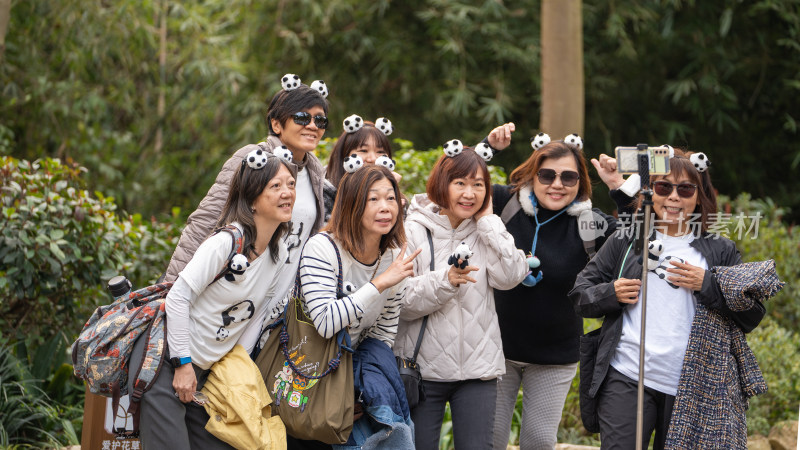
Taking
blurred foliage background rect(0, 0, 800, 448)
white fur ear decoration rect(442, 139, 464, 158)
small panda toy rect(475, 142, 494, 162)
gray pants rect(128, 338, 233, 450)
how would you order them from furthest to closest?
blurred foliage background rect(0, 0, 800, 448)
small panda toy rect(475, 142, 494, 162)
white fur ear decoration rect(442, 139, 464, 158)
gray pants rect(128, 338, 233, 450)

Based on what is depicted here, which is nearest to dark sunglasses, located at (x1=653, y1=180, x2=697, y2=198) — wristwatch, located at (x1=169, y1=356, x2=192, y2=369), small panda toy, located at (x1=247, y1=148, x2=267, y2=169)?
small panda toy, located at (x1=247, y1=148, x2=267, y2=169)

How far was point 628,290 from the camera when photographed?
Result: 326 cm

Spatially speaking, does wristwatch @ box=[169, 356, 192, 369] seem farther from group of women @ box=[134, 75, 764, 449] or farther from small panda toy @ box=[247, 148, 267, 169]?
small panda toy @ box=[247, 148, 267, 169]

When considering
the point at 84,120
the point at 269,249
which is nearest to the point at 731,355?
the point at 269,249

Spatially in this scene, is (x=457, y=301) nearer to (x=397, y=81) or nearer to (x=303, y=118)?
(x=303, y=118)

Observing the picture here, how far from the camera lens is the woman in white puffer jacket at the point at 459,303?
11.0ft

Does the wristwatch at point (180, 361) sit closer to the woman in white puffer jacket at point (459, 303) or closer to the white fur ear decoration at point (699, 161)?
the woman in white puffer jacket at point (459, 303)

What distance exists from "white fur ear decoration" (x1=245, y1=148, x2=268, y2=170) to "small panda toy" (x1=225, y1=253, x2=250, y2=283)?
0.36 meters

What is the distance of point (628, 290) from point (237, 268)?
5.03 feet

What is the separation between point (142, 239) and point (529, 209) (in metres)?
2.81

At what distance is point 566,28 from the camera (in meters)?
6.93

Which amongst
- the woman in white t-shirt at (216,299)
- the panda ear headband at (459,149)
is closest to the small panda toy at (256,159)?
the woman in white t-shirt at (216,299)

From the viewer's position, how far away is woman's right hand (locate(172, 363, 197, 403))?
2.93 metres

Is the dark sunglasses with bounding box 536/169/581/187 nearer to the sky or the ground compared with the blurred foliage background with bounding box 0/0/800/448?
nearer to the ground
